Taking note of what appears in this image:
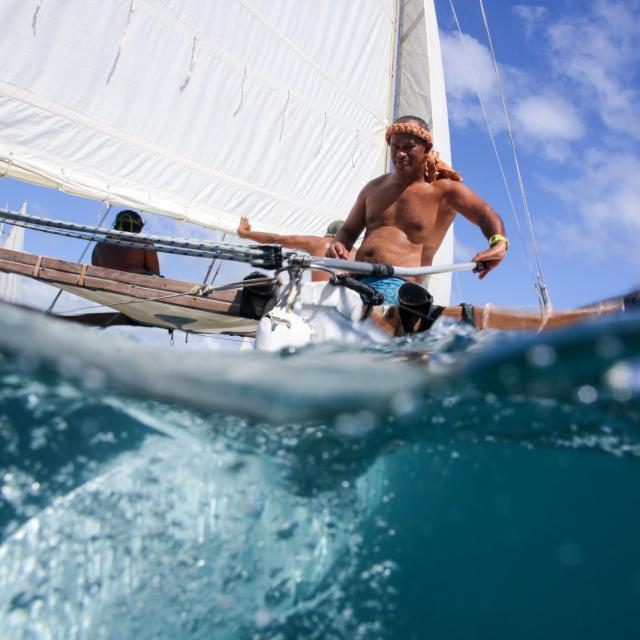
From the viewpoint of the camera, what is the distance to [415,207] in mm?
3309

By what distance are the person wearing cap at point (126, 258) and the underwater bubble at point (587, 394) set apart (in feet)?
12.1

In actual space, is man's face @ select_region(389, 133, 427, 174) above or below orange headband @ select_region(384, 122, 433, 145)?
below

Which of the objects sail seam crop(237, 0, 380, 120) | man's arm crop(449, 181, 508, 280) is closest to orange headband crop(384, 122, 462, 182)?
man's arm crop(449, 181, 508, 280)

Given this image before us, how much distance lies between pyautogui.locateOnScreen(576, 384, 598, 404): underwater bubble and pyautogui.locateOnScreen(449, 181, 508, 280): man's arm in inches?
69.3

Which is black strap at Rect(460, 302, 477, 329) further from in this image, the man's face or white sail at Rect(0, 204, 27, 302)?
white sail at Rect(0, 204, 27, 302)

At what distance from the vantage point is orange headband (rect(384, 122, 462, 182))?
128 inches

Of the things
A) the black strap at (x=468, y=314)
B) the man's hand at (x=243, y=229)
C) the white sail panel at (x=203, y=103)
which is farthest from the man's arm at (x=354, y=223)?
the white sail panel at (x=203, y=103)

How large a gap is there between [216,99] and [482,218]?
13.2ft

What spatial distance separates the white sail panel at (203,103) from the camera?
481cm

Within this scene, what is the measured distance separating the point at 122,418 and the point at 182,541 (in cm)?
37

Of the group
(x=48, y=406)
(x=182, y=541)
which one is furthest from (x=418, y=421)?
(x=48, y=406)

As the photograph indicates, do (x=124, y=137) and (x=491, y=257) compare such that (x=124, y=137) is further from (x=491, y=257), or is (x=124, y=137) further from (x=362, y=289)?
(x=491, y=257)

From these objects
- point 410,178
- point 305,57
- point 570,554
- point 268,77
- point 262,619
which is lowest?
point 262,619

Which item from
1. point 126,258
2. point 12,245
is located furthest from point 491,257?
point 12,245
